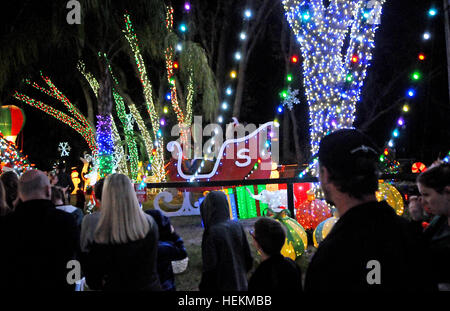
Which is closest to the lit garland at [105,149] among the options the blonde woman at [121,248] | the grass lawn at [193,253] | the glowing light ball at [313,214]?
the grass lawn at [193,253]

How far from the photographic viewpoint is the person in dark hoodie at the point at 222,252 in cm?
292

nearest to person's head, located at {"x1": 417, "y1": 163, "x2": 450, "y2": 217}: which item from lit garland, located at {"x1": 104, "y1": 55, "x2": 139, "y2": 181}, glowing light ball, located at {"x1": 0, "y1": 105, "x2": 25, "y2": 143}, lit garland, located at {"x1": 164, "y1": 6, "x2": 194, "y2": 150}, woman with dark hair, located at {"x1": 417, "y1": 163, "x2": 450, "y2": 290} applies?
woman with dark hair, located at {"x1": 417, "y1": 163, "x2": 450, "y2": 290}

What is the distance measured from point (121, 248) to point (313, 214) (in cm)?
465

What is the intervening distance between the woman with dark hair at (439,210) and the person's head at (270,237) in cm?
102

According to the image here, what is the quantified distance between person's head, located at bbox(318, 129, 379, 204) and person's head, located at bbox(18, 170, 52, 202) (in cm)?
225

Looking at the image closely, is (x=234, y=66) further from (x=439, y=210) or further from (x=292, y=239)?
(x=439, y=210)

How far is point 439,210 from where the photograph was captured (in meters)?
2.51

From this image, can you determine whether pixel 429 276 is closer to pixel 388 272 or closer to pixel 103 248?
pixel 388 272

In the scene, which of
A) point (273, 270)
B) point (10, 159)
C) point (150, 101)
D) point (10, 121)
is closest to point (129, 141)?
point (150, 101)

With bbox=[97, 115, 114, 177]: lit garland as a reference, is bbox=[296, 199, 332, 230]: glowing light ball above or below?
below

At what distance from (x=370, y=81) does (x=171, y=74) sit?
15958 millimetres

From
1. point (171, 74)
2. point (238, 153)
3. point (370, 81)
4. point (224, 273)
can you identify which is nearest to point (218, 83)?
point (171, 74)

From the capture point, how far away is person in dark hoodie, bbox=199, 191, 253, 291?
292 centimetres

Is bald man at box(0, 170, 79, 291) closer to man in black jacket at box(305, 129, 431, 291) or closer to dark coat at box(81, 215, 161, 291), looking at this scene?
dark coat at box(81, 215, 161, 291)
